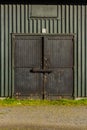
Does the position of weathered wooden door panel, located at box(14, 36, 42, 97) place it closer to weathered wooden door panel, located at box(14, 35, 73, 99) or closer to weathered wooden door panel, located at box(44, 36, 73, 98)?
weathered wooden door panel, located at box(14, 35, 73, 99)

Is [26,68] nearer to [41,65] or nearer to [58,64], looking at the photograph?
[41,65]

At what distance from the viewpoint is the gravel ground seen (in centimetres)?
1411

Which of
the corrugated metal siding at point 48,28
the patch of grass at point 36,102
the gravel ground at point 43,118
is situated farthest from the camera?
the corrugated metal siding at point 48,28

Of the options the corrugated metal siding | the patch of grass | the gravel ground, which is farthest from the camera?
the corrugated metal siding

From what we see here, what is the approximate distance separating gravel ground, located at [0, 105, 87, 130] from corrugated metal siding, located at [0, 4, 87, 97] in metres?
1.46

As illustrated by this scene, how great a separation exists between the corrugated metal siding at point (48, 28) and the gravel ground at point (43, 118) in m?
1.46

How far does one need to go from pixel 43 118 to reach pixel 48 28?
4.33 meters

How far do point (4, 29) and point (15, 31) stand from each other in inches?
14.0

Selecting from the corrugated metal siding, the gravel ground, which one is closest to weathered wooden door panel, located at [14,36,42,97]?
the corrugated metal siding

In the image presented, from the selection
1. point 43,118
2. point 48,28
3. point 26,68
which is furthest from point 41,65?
point 43,118

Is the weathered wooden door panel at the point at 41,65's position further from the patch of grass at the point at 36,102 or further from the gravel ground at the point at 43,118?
the gravel ground at the point at 43,118

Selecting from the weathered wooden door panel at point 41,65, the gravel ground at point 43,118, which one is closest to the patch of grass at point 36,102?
the weathered wooden door panel at point 41,65

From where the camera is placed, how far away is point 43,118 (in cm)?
1540

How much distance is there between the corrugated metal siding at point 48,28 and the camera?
18.8m
